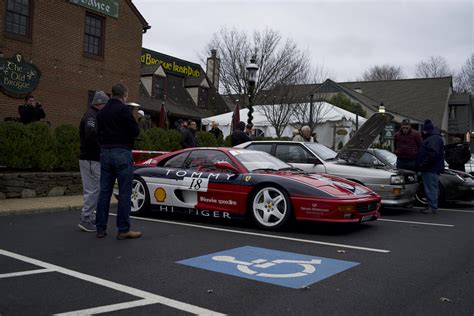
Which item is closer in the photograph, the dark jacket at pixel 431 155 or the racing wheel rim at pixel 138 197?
the racing wheel rim at pixel 138 197

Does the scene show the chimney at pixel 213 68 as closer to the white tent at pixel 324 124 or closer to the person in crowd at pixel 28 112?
the white tent at pixel 324 124

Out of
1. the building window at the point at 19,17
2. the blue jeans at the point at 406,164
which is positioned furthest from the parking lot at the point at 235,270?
the building window at the point at 19,17

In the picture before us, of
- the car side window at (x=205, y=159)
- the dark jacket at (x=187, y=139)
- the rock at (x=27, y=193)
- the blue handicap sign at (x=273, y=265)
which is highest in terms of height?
the dark jacket at (x=187, y=139)

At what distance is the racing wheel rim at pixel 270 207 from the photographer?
22.0 ft

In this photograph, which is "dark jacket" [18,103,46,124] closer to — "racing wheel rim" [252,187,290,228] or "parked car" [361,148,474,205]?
"racing wheel rim" [252,187,290,228]

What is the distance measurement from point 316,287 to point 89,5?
1598 cm

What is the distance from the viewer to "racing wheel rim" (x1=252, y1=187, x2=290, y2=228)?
6.71 metres

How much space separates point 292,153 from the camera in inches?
381

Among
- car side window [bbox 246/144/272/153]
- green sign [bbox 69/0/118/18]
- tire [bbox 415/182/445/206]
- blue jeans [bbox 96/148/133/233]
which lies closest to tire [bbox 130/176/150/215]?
blue jeans [bbox 96/148/133/233]

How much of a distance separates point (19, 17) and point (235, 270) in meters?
14.0

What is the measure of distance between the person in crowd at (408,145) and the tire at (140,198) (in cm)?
549

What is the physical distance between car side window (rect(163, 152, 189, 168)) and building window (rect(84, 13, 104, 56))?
1106cm

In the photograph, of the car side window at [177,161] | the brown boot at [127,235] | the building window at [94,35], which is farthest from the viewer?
the building window at [94,35]

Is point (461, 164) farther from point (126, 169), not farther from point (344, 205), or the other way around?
point (126, 169)
